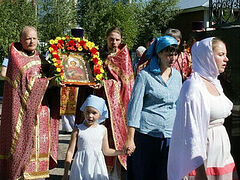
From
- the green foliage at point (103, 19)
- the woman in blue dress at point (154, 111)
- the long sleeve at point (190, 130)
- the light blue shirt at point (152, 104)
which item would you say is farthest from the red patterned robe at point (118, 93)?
the green foliage at point (103, 19)

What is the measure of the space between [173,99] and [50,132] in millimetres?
2348

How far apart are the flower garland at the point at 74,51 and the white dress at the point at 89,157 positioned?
0.93 m

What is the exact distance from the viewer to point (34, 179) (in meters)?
6.14

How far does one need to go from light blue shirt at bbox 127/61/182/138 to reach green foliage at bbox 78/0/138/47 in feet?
66.1

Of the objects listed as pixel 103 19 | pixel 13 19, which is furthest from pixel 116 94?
pixel 103 19

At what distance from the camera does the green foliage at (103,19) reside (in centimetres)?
2509

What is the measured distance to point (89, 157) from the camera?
541 cm

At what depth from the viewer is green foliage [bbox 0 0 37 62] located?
862 inches

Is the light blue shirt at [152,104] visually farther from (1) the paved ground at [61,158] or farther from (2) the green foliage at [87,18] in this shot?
(2) the green foliage at [87,18]

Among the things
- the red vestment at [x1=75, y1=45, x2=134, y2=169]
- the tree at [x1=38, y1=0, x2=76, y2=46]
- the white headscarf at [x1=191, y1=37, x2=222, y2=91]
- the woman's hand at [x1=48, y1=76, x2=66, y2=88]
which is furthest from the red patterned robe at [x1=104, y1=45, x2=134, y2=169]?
the tree at [x1=38, y1=0, x2=76, y2=46]

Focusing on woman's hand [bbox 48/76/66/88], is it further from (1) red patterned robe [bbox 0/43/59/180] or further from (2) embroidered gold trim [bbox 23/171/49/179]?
(2) embroidered gold trim [bbox 23/171/49/179]

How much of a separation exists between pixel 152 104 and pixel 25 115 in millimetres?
2215

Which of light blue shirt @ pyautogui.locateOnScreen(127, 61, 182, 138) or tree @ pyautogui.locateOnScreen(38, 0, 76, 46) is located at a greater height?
tree @ pyautogui.locateOnScreen(38, 0, 76, 46)

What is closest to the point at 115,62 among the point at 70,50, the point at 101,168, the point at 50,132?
the point at 70,50
